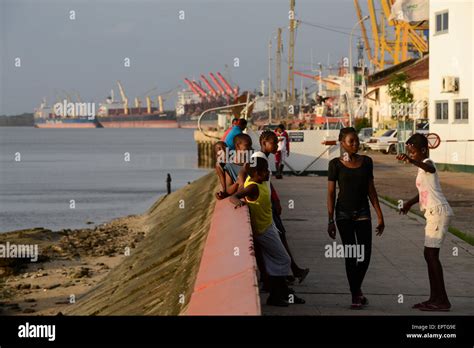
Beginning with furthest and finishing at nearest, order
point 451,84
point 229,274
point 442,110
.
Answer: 1. point 442,110
2. point 451,84
3. point 229,274

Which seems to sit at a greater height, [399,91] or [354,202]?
[399,91]

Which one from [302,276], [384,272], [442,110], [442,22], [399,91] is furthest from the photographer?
[399,91]

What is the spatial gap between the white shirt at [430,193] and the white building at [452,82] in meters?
24.1

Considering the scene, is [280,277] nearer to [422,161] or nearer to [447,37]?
[422,161]

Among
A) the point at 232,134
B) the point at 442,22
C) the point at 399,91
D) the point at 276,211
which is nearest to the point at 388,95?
the point at 399,91

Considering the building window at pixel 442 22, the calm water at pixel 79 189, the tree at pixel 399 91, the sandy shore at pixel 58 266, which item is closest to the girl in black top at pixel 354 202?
the sandy shore at pixel 58 266

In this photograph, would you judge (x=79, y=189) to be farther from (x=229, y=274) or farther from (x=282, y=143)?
(x=229, y=274)

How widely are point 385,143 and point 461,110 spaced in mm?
16949

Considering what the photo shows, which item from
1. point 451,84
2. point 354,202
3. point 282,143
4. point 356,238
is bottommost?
point 356,238

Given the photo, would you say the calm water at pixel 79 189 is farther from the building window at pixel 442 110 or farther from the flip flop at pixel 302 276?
the flip flop at pixel 302 276

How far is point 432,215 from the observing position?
32.2 ft

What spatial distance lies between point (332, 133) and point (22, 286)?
14.2 m
